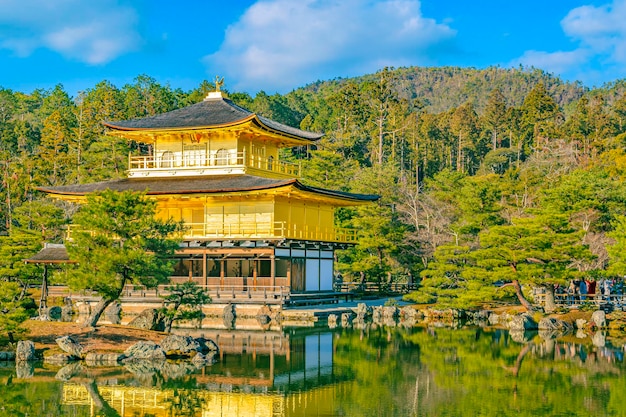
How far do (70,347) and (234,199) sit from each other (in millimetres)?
15165

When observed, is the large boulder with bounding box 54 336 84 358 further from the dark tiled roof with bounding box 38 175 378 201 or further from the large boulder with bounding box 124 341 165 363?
the dark tiled roof with bounding box 38 175 378 201

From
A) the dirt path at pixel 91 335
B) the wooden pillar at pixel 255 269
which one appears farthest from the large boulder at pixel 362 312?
the dirt path at pixel 91 335

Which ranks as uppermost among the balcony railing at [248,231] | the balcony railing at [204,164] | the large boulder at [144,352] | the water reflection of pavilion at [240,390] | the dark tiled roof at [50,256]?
the balcony railing at [204,164]

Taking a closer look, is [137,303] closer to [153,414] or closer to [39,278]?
[39,278]

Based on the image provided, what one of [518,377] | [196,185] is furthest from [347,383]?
[196,185]

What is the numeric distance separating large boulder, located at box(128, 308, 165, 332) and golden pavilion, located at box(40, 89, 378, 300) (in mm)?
8027

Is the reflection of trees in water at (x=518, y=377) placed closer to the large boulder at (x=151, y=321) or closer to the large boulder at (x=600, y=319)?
the large boulder at (x=600, y=319)

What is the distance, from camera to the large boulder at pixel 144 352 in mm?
21062

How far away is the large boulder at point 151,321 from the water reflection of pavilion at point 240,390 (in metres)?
3.59

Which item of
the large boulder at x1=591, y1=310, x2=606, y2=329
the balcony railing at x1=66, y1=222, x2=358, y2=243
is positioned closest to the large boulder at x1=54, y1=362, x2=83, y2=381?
the balcony railing at x1=66, y1=222, x2=358, y2=243

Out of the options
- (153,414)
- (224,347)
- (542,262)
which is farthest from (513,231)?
(153,414)

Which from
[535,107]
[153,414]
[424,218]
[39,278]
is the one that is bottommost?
[153,414]

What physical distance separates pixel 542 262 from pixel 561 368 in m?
11.2

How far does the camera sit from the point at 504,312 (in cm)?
3312
